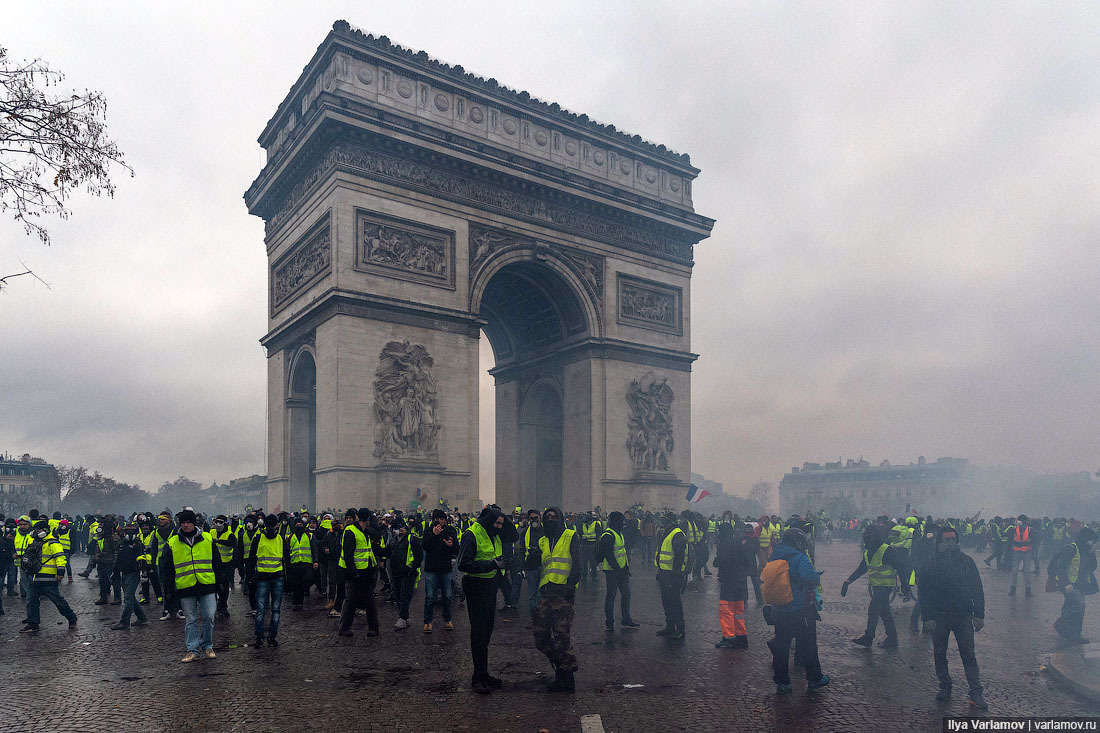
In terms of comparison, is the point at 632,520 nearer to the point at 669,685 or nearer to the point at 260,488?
the point at 669,685

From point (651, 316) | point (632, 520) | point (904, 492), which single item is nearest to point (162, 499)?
point (904, 492)

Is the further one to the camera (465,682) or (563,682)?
(465,682)

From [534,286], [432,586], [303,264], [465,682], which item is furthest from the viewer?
[534,286]

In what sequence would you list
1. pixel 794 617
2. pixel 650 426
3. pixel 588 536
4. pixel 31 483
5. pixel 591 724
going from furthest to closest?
pixel 31 483 < pixel 650 426 < pixel 588 536 < pixel 794 617 < pixel 591 724

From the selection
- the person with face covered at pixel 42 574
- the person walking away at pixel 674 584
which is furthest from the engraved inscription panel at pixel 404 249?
the person walking away at pixel 674 584

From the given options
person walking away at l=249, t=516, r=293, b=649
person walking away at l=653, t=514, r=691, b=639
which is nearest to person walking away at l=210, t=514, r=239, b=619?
person walking away at l=249, t=516, r=293, b=649

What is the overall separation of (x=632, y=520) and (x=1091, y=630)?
42.7ft

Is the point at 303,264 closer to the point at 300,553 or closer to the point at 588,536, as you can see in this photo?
the point at 588,536

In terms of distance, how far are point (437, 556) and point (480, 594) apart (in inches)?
163

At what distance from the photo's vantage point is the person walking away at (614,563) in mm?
13281

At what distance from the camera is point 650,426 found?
39719 mm

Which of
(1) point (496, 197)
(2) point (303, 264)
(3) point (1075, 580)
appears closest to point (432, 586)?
(3) point (1075, 580)

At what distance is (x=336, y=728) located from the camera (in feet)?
25.6

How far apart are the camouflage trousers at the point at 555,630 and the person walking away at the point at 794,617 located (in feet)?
7.63
